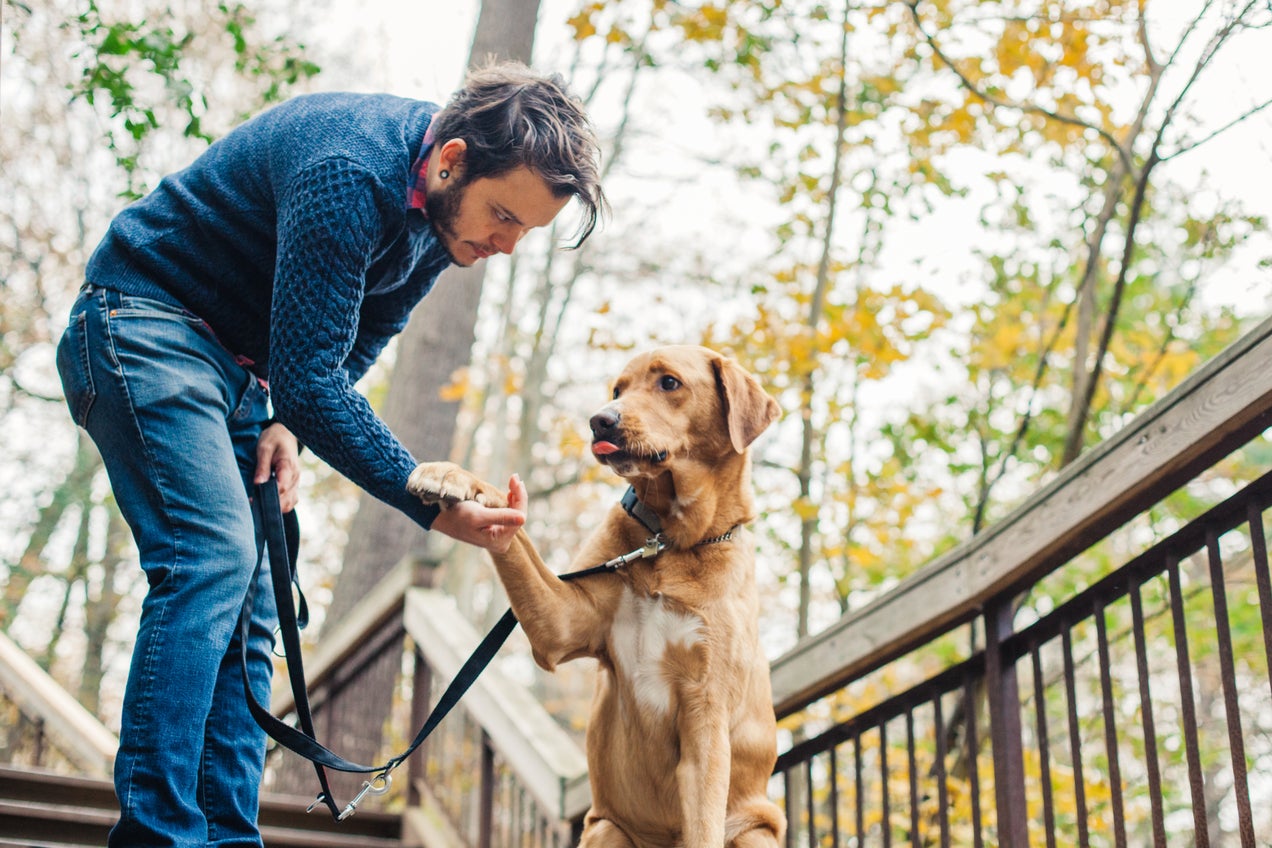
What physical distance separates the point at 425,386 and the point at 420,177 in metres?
4.49

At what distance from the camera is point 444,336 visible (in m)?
6.49

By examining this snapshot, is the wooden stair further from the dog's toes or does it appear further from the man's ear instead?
the man's ear

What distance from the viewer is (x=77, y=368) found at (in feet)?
5.76

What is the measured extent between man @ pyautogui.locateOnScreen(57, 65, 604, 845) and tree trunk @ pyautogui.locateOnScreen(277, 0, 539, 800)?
341 centimetres

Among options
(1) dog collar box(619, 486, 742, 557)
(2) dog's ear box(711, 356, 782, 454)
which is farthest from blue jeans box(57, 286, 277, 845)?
(2) dog's ear box(711, 356, 782, 454)

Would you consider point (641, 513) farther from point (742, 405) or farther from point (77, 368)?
point (77, 368)

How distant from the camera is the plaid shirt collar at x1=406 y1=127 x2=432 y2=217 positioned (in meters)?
1.89

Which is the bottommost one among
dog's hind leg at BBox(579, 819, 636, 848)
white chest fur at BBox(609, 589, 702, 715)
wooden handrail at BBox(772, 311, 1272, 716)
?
dog's hind leg at BBox(579, 819, 636, 848)

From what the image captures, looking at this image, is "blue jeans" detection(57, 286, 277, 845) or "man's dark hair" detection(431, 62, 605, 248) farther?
"man's dark hair" detection(431, 62, 605, 248)

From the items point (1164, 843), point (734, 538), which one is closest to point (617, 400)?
point (734, 538)

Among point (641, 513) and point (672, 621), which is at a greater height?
point (641, 513)

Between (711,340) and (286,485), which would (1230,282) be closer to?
(711,340)

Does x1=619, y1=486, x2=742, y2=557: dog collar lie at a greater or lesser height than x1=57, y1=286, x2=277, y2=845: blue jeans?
greater

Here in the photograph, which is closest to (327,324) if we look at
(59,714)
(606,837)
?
(606,837)
